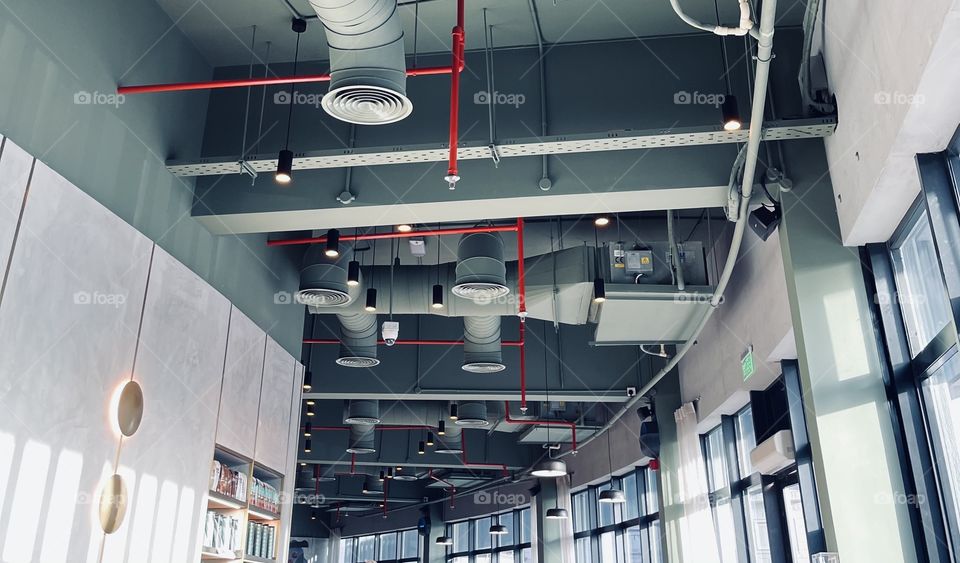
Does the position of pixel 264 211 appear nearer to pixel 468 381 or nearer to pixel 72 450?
pixel 72 450

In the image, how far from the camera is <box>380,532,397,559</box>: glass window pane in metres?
23.2

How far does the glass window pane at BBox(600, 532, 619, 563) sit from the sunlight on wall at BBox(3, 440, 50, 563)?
11348 millimetres

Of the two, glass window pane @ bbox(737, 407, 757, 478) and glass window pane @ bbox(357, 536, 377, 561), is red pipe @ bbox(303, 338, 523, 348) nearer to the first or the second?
glass window pane @ bbox(737, 407, 757, 478)

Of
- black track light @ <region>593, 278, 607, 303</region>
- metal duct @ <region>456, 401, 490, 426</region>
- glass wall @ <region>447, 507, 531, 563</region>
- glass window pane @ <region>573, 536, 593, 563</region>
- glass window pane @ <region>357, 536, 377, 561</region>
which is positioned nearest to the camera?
black track light @ <region>593, 278, 607, 303</region>

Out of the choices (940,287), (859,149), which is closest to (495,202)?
(859,149)

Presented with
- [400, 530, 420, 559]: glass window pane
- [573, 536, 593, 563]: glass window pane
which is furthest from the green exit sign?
[400, 530, 420, 559]: glass window pane

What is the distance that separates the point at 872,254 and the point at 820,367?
91cm

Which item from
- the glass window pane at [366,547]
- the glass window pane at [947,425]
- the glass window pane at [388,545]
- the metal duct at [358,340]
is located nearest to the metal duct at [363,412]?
the metal duct at [358,340]

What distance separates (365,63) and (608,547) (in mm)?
12217

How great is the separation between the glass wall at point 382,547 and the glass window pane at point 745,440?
49.5ft

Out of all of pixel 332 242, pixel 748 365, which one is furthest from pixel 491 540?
pixel 332 242

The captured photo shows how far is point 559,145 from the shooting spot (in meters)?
5.39

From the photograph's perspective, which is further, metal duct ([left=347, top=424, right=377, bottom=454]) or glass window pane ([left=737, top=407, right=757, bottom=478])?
metal duct ([left=347, top=424, right=377, bottom=454])

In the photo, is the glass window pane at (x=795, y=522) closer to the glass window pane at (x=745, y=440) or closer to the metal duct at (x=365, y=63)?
the glass window pane at (x=745, y=440)
